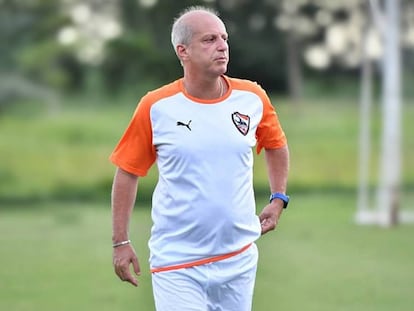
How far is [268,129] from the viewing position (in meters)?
5.17

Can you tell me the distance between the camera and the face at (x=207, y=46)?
488cm

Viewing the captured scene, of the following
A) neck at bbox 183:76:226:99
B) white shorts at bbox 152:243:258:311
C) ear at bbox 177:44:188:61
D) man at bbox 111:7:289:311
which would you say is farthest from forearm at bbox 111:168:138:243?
ear at bbox 177:44:188:61

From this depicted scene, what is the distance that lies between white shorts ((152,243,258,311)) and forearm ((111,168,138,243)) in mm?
226

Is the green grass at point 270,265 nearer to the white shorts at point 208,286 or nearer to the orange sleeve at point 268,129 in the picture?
the orange sleeve at point 268,129

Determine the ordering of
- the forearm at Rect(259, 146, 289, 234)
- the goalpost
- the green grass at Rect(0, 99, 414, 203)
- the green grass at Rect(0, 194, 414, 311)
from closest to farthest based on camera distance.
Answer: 1. the forearm at Rect(259, 146, 289, 234)
2. the green grass at Rect(0, 194, 414, 311)
3. the goalpost
4. the green grass at Rect(0, 99, 414, 203)

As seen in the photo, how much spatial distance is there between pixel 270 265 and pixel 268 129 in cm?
782

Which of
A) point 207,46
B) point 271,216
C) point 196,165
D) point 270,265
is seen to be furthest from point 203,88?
point 270,265

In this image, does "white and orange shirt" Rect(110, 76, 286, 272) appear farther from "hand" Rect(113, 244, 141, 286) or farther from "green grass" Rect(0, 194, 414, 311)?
"green grass" Rect(0, 194, 414, 311)

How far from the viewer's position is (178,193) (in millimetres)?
4910

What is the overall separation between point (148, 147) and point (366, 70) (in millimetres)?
10902

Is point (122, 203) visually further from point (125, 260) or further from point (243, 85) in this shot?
point (243, 85)

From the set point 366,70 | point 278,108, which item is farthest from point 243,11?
point 366,70

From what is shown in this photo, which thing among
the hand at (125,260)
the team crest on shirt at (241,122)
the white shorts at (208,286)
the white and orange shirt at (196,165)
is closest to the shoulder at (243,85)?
the white and orange shirt at (196,165)

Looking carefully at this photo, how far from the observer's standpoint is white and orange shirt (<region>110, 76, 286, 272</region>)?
4.87 metres
